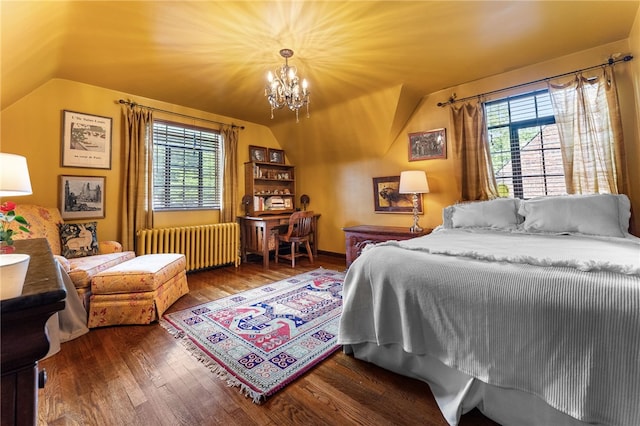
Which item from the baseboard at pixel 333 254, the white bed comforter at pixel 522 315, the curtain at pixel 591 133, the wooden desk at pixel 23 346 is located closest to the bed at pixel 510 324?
the white bed comforter at pixel 522 315

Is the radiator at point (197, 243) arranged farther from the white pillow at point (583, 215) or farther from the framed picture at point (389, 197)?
the white pillow at point (583, 215)

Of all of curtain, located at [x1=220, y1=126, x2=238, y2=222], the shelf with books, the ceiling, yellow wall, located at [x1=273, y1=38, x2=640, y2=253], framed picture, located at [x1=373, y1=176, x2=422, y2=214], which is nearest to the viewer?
the ceiling

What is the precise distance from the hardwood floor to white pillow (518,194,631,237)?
1.84m

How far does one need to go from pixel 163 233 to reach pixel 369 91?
3317mm

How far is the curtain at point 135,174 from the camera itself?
3352 mm

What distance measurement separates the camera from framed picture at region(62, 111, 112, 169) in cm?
301

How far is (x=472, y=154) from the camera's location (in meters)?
3.17

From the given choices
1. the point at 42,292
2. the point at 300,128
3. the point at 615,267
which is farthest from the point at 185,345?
the point at 300,128

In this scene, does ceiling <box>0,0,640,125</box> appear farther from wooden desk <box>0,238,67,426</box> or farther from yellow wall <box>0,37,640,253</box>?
wooden desk <box>0,238,67,426</box>

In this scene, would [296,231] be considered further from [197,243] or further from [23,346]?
[23,346]

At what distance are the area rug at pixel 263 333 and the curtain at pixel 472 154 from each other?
2.03 metres

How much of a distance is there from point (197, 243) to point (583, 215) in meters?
4.33

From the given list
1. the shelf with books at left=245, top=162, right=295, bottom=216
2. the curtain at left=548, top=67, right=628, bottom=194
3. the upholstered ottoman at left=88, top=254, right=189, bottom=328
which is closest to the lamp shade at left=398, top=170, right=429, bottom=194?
the curtain at left=548, top=67, right=628, bottom=194

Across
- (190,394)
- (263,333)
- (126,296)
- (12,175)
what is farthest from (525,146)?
(12,175)
